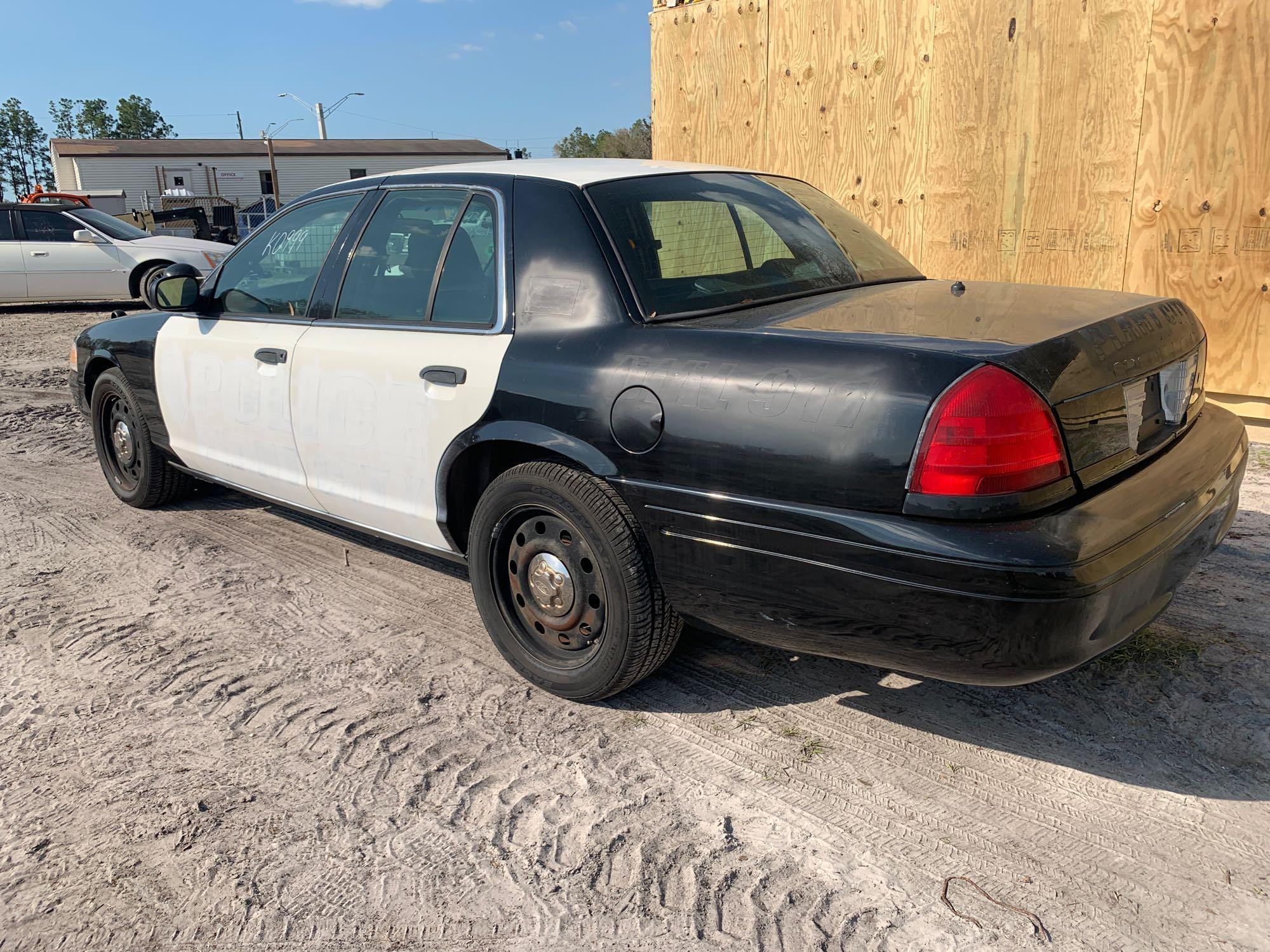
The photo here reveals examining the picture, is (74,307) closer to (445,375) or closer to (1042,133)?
(1042,133)

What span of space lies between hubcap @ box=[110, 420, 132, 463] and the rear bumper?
373 centimetres

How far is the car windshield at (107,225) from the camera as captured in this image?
569 inches

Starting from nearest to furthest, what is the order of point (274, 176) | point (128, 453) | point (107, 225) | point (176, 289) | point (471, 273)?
1. point (471, 273)
2. point (176, 289)
3. point (128, 453)
4. point (107, 225)
5. point (274, 176)

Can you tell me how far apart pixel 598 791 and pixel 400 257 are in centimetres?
210

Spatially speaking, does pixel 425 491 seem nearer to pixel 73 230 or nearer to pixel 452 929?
pixel 452 929

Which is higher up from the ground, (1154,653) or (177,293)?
(177,293)

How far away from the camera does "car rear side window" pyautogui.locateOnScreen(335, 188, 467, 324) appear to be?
354 centimetres

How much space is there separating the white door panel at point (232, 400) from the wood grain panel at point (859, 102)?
14.2ft

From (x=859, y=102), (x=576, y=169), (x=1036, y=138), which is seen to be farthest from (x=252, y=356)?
(x=1036, y=138)

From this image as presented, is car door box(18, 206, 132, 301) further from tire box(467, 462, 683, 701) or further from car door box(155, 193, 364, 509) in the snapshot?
tire box(467, 462, 683, 701)

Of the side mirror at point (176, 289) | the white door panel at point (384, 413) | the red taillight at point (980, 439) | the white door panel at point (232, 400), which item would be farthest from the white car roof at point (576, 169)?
the red taillight at point (980, 439)

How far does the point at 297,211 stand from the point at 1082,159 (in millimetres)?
4439

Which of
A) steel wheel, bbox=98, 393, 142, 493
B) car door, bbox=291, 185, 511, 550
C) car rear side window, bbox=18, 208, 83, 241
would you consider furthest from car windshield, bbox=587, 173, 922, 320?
car rear side window, bbox=18, 208, 83, 241

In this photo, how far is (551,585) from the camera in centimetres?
314
